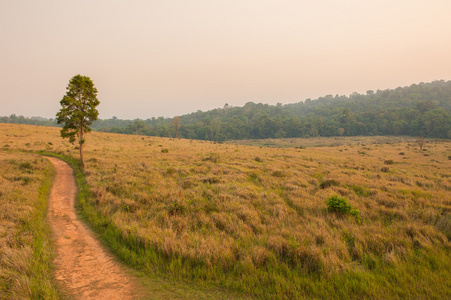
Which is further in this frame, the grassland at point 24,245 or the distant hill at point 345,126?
the distant hill at point 345,126

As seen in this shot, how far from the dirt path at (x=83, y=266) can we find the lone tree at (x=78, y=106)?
48.3 feet

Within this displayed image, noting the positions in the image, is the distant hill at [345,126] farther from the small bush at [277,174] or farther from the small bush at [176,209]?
the small bush at [176,209]

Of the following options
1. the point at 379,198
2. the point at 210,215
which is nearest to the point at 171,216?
the point at 210,215

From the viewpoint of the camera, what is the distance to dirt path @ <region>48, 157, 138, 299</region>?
16.6ft

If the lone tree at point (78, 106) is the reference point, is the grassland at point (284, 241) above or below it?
below

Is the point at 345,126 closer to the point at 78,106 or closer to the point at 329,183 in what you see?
the point at 329,183

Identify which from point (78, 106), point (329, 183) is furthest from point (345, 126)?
point (78, 106)

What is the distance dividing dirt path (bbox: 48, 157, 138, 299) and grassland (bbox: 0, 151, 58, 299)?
12.9 inches

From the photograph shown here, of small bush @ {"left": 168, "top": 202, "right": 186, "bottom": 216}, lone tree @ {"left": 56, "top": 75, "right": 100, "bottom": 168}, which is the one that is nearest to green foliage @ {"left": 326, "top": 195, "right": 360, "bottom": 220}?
small bush @ {"left": 168, "top": 202, "right": 186, "bottom": 216}

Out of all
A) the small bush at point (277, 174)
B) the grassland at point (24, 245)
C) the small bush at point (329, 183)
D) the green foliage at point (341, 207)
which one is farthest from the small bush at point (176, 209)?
the small bush at point (277, 174)

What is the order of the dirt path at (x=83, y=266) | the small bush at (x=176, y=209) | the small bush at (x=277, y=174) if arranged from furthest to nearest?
the small bush at (x=277, y=174), the small bush at (x=176, y=209), the dirt path at (x=83, y=266)

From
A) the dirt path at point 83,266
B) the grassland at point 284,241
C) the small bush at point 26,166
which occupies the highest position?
the small bush at point 26,166

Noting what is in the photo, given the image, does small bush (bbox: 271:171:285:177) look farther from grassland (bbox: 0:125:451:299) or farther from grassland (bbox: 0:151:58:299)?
grassland (bbox: 0:151:58:299)

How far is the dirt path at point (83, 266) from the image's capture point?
5047 millimetres
